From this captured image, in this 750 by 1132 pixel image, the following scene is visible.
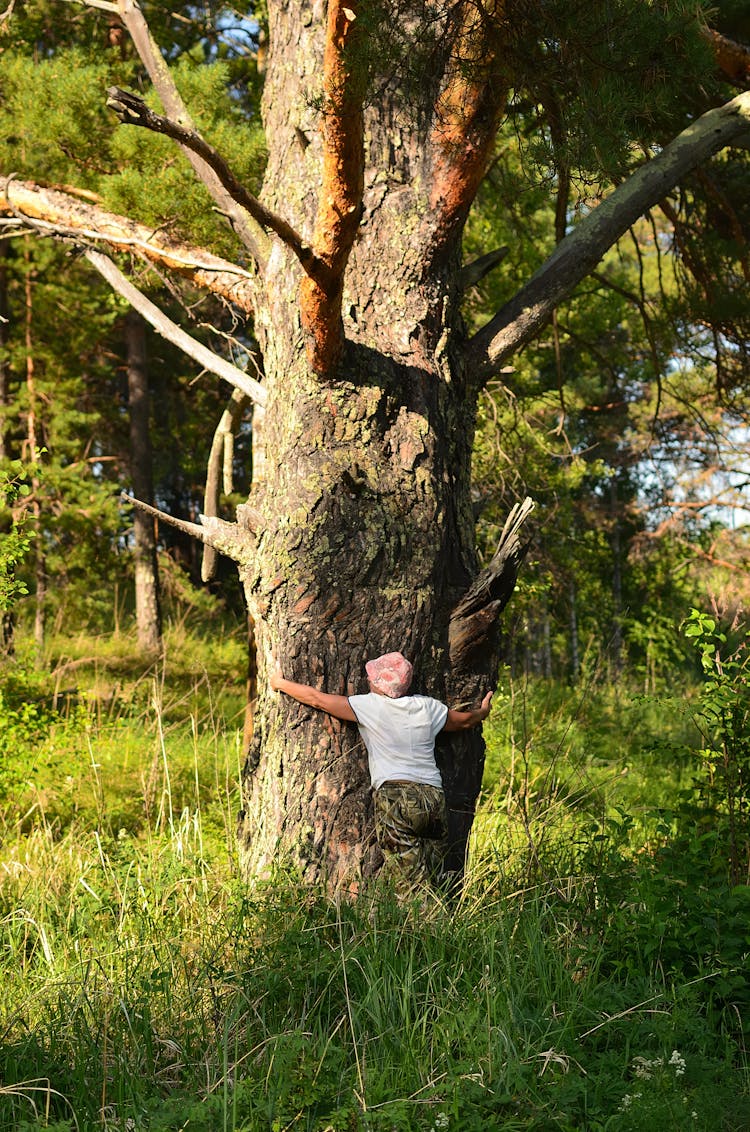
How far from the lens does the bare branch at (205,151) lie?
10.1ft

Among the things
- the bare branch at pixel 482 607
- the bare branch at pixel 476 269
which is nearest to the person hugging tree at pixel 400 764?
the bare branch at pixel 482 607

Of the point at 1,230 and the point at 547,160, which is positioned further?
the point at 1,230

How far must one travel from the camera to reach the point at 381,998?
3336mm

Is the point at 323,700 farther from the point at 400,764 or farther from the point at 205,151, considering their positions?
the point at 205,151

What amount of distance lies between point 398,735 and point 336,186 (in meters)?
2.13

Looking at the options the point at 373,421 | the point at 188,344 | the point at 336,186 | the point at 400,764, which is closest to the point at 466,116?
the point at 336,186

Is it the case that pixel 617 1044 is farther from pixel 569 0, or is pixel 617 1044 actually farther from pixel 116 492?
pixel 116 492

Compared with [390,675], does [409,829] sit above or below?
below

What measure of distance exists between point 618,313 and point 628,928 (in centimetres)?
953

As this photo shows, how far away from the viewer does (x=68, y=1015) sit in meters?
3.46

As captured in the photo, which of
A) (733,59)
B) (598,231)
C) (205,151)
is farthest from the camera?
(733,59)

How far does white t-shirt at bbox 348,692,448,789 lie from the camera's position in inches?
162

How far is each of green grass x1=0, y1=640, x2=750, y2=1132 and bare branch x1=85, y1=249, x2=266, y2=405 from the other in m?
1.68

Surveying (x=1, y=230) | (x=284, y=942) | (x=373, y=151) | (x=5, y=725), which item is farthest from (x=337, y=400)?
(x=1, y=230)
